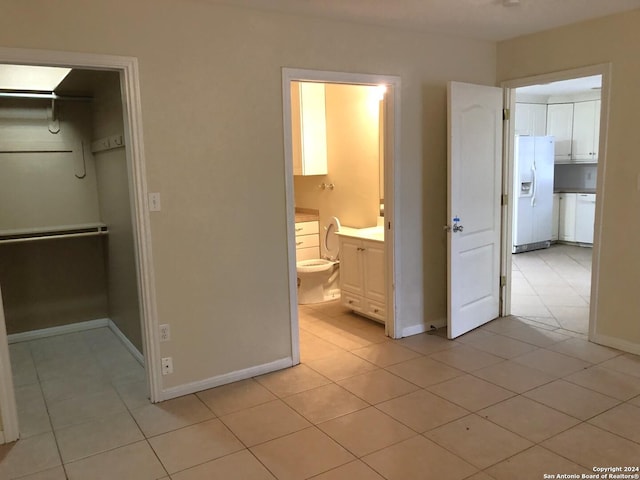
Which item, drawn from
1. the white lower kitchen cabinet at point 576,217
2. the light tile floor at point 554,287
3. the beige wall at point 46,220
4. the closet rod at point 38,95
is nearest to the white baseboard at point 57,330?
the beige wall at point 46,220

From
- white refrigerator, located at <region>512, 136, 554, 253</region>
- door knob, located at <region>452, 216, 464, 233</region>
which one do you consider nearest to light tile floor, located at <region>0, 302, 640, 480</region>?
door knob, located at <region>452, 216, 464, 233</region>

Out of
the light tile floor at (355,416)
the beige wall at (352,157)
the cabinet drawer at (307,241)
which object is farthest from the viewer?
the cabinet drawer at (307,241)

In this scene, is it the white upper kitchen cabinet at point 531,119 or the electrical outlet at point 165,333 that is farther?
the white upper kitchen cabinet at point 531,119

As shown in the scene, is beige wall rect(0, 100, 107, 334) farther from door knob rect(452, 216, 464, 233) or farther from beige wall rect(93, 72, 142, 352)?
door knob rect(452, 216, 464, 233)

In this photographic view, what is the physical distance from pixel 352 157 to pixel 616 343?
2853mm

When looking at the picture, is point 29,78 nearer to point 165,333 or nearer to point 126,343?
point 126,343

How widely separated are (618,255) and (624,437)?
1.56m

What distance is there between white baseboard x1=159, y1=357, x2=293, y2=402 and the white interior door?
1.41 metres

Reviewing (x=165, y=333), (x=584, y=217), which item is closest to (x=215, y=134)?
(x=165, y=333)

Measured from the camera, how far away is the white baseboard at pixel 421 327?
4.14 meters

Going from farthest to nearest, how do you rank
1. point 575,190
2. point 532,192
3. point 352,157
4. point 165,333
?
point 575,190, point 532,192, point 352,157, point 165,333

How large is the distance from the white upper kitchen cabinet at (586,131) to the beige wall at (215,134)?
4.99 metres

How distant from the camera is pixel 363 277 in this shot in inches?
176

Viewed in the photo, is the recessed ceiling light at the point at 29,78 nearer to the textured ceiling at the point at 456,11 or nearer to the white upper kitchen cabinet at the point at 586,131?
the textured ceiling at the point at 456,11
